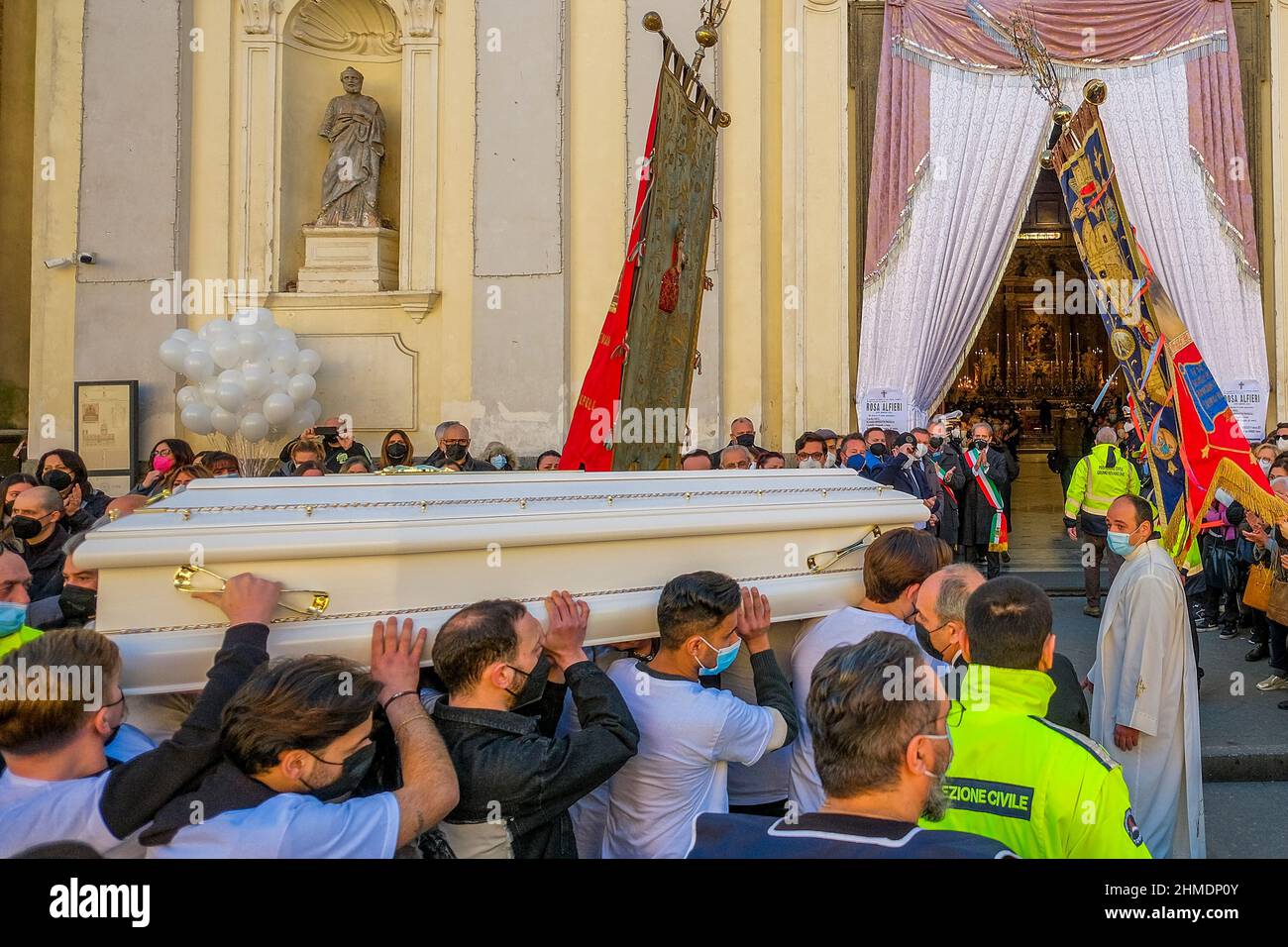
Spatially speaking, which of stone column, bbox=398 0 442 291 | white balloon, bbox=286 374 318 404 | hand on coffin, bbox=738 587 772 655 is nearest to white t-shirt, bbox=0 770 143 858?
hand on coffin, bbox=738 587 772 655

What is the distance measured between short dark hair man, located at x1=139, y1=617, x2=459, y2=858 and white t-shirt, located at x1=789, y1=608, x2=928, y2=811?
38.4 inches

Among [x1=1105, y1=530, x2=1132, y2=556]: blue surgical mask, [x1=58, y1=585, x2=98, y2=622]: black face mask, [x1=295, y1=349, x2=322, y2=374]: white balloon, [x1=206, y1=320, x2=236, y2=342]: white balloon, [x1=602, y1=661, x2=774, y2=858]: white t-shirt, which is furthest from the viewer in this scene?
[x1=295, y1=349, x2=322, y2=374]: white balloon

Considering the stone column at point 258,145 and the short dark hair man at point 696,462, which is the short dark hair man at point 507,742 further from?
the stone column at point 258,145

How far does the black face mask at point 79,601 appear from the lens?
2359 mm

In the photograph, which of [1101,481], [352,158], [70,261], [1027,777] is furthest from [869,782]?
[70,261]

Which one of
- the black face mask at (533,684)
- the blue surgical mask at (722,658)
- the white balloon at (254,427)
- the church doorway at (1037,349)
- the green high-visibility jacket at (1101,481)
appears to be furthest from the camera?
the church doorway at (1037,349)

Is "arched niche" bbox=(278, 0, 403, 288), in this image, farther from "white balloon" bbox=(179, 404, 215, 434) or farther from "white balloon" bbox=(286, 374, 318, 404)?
"white balloon" bbox=(179, 404, 215, 434)

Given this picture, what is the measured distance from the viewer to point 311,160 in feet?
32.2

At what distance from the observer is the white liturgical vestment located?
3.21m

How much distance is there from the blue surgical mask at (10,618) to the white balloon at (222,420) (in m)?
5.90

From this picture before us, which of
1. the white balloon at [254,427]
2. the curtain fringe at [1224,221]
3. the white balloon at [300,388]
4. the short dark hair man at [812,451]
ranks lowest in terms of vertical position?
the short dark hair man at [812,451]

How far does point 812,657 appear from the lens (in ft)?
8.04

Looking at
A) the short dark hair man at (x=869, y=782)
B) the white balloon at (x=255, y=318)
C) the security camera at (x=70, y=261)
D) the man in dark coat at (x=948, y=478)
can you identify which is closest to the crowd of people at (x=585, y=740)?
the short dark hair man at (x=869, y=782)
